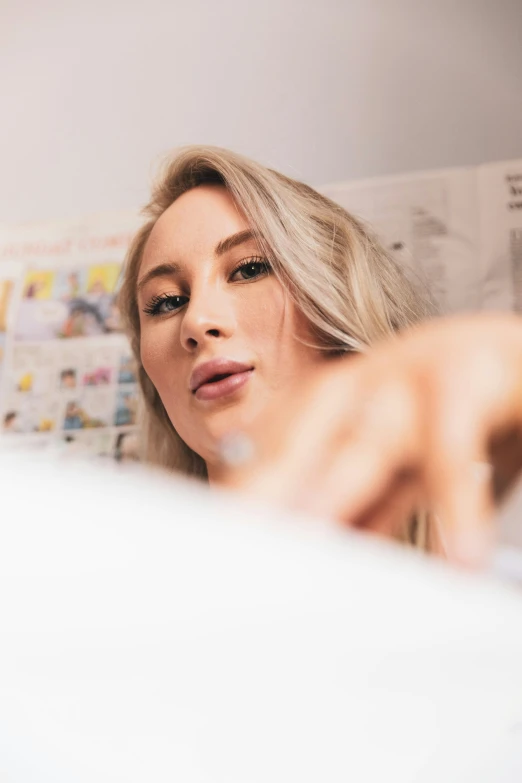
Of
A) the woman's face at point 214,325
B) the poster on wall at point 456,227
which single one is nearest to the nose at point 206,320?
the woman's face at point 214,325

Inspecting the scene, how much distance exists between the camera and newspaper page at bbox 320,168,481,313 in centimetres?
59

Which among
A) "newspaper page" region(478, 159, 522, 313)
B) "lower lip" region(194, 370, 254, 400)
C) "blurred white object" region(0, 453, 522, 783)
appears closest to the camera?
"blurred white object" region(0, 453, 522, 783)

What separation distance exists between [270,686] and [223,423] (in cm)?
25

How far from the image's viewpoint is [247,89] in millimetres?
705

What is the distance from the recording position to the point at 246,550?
0.19 m

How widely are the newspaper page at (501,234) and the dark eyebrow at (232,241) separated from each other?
23 centimetres

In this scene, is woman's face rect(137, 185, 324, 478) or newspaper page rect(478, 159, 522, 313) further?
newspaper page rect(478, 159, 522, 313)

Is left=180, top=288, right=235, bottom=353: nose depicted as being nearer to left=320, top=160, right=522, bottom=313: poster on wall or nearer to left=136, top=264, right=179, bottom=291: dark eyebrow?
left=136, top=264, right=179, bottom=291: dark eyebrow

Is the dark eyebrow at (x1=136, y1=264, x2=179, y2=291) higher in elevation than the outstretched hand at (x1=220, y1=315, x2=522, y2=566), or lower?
higher

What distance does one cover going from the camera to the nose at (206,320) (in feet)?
1.47

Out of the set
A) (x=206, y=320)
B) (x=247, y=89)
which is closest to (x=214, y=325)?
(x=206, y=320)

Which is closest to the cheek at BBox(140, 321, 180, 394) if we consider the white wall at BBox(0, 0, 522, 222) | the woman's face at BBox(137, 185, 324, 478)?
the woman's face at BBox(137, 185, 324, 478)

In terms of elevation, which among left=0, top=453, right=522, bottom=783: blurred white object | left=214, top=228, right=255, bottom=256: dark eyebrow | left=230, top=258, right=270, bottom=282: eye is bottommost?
left=0, top=453, right=522, bottom=783: blurred white object

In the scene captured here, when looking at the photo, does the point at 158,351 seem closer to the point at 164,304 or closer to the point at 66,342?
the point at 164,304
